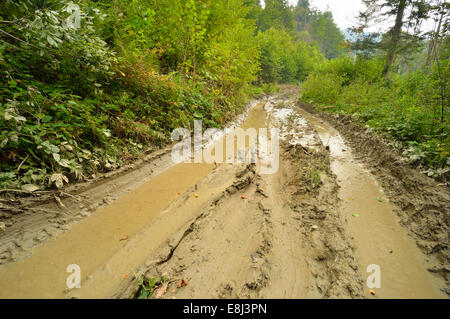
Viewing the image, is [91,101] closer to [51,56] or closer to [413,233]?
[51,56]

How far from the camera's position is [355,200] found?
293cm

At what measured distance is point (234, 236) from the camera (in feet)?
6.83

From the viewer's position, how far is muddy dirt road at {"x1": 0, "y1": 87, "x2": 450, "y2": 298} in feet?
5.25

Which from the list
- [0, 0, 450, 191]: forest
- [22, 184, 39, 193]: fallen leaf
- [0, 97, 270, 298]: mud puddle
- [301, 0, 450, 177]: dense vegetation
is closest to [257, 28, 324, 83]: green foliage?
[301, 0, 450, 177]: dense vegetation

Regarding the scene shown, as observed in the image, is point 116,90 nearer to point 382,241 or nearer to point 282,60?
point 382,241

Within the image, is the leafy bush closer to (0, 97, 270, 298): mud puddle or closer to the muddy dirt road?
the muddy dirt road

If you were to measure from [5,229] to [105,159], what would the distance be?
1.26 m

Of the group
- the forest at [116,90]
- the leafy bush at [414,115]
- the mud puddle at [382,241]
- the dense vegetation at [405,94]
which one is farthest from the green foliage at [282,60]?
the mud puddle at [382,241]

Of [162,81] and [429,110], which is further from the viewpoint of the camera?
[162,81]

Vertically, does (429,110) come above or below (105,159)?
above

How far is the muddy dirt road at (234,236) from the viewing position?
160cm

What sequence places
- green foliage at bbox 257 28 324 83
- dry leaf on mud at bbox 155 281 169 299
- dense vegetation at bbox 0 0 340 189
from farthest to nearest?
green foliage at bbox 257 28 324 83, dense vegetation at bbox 0 0 340 189, dry leaf on mud at bbox 155 281 169 299

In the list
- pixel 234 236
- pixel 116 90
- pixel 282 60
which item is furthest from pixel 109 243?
pixel 282 60
